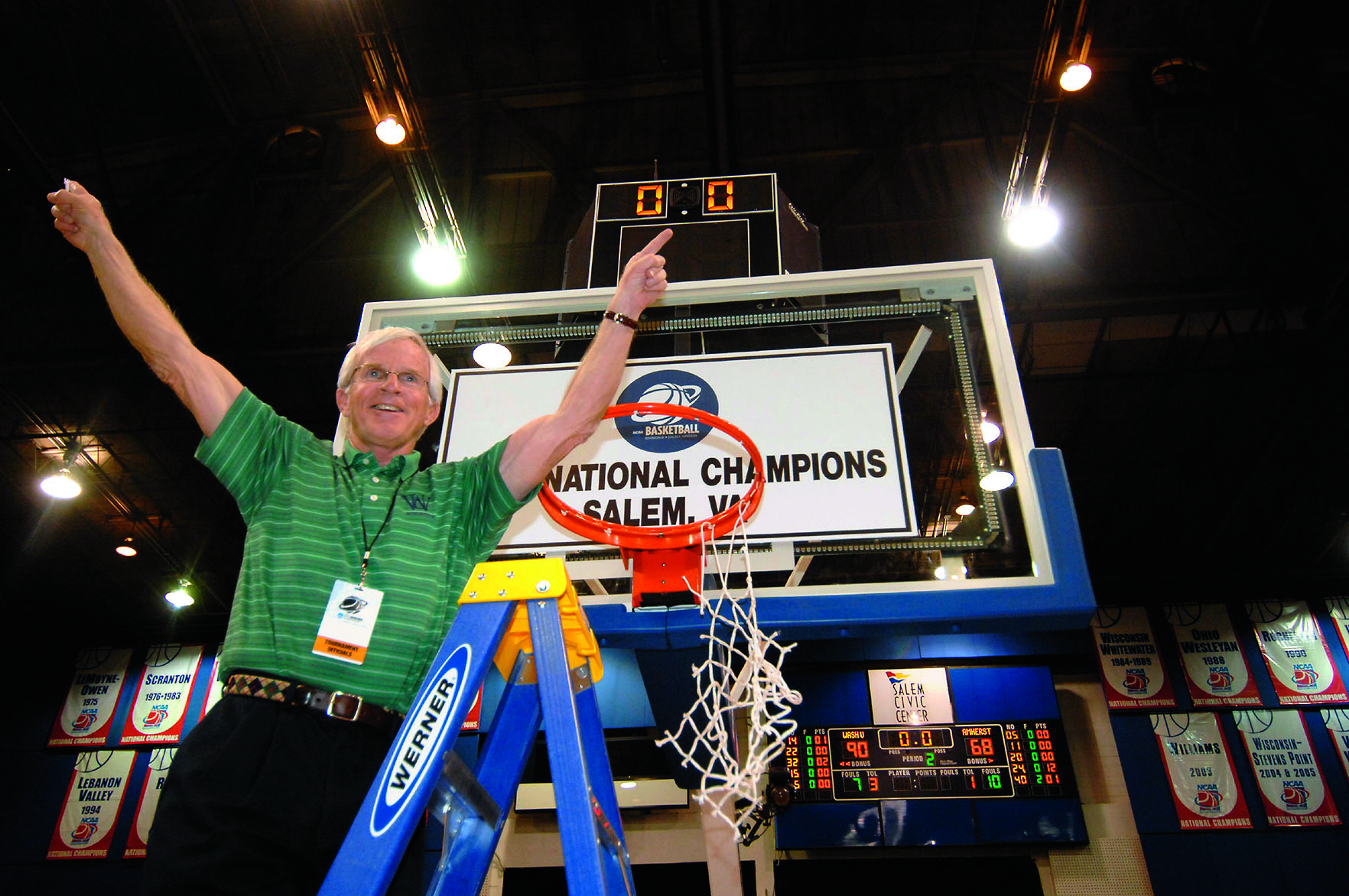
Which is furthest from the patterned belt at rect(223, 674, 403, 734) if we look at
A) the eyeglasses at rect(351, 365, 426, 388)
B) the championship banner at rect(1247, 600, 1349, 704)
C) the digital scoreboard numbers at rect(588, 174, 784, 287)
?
the championship banner at rect(1247, 600, 1349, 704)

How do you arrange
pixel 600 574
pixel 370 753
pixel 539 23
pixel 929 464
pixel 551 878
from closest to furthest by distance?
pixel 370 753 → pixel 600 574 → pixel 539 23 → pixel 551 878 → pixel 929 464

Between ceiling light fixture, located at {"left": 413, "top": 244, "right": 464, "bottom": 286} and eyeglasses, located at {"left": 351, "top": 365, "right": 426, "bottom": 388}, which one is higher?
ceiling light fixture, located at {"left": 413, "top": 244, "right": 464, "bottom": 286}

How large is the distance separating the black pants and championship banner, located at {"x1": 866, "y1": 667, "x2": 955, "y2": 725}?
731cm

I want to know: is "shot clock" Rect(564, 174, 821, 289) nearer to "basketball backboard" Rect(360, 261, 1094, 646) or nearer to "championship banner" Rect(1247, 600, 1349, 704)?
"basketball backboard" Rect(360, 261, 1094, 646)

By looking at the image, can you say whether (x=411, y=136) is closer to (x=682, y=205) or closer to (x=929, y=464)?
(x=682, y=205)

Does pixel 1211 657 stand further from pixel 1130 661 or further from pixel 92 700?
pixel 92 700

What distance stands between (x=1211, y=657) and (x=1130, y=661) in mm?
902

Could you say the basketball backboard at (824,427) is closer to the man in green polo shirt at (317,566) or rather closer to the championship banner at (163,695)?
the man in green polo shirt at (317,566)

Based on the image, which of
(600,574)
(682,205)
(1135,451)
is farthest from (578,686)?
(1135,451)

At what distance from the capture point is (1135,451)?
8766 mm

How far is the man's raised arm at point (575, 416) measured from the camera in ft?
6.16

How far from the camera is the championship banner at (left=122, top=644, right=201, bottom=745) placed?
9.98m

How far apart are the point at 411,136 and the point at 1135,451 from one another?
25.0ft

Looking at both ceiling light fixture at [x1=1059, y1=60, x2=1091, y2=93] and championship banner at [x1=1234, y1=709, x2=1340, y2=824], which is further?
championship banner at [x1=1234, y1=709, x2=1340, y2=824]
